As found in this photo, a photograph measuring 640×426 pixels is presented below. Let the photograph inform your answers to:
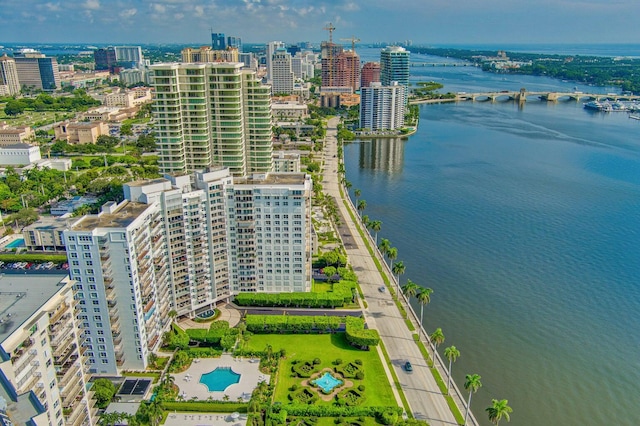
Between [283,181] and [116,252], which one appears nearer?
[116,252]

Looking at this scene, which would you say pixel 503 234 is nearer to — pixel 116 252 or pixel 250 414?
pixel 250 414

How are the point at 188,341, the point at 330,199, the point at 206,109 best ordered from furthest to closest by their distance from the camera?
the point at 330,199, the point at 206,109, the point at 188,341

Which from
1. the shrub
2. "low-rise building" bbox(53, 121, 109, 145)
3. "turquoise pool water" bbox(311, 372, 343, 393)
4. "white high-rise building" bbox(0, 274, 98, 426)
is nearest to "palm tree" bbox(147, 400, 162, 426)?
"white high-rise building" bbox(0, 274, 98, 426)

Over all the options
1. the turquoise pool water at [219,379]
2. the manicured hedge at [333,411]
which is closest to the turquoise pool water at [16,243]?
the turquoise pool water at [219,379]

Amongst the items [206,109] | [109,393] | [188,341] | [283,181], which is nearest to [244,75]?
[206,109]

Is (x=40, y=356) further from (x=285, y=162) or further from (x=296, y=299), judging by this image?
(x=285, y=162)
